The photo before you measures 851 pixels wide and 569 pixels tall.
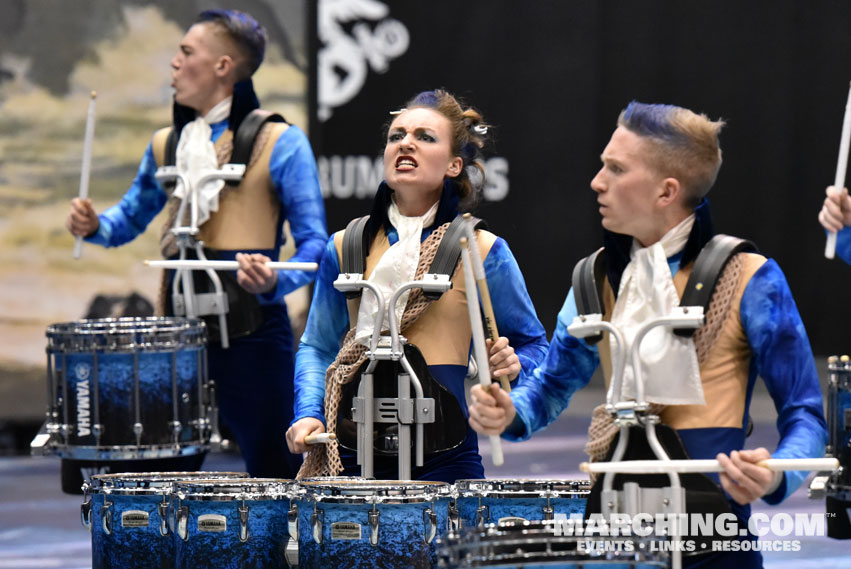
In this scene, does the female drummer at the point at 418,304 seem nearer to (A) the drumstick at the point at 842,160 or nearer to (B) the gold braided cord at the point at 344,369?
(B) the gold braided cord at the point at 344,369

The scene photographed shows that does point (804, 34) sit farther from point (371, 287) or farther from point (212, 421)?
point (371, 287)

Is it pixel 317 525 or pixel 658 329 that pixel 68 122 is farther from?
pixel 658 329

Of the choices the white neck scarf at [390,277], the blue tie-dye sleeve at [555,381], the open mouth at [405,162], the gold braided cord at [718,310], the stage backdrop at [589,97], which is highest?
the stage backdrop at [589,97]

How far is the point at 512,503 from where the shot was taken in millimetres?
3264

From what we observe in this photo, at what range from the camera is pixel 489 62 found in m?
8.44

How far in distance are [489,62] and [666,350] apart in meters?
5.87

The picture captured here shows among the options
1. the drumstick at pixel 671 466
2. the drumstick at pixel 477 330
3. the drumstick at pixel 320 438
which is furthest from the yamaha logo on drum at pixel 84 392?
the drumstick at pixel 671 466

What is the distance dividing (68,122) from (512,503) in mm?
5226

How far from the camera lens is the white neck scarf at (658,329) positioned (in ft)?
8.96

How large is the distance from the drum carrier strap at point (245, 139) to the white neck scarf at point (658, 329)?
236 cm

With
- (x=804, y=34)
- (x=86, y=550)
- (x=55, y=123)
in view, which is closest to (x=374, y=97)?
(x=55, y=123)

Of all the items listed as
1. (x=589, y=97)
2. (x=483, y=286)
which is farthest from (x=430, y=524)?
(x=589, y=97)

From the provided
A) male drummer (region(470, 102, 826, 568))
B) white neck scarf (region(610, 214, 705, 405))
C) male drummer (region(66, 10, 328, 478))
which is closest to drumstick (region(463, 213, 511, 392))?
male drummer (region(470, 102, 826, 568))

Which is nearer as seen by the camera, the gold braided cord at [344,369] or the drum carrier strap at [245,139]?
the gold braided cord at [344,369]
